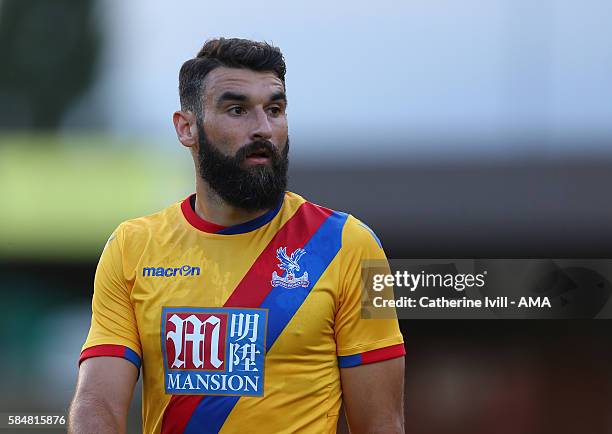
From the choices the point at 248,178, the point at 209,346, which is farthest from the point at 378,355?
the point at 248,178

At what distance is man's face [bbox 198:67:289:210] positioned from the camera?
2.33 meters

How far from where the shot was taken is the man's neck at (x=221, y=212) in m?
2.40

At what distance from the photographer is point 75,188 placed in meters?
3.66

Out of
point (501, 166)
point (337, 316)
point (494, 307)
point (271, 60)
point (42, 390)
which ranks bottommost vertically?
point (42, 390)

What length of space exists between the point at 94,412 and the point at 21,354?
161 centimetres

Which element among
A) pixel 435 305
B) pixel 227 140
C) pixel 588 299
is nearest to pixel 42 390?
pixel 435 305

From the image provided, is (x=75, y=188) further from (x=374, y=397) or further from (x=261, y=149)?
(x=374, y=397)

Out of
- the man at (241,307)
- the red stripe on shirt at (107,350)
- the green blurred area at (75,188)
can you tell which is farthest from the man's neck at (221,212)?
the green blurred area at (75,188)

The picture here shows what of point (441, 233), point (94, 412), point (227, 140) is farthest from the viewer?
point (441, 233)

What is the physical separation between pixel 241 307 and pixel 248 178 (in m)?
0.30

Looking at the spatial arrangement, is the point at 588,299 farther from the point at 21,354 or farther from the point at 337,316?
the point at 21,354

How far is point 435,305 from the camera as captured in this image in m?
3.70

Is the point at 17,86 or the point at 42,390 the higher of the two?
the point at 17,86

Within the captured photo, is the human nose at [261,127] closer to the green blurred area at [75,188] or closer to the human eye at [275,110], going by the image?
the human eye at [275,110]
